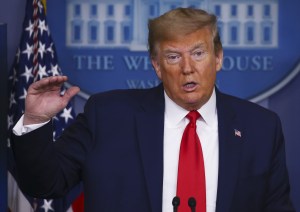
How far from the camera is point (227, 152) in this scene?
7.29 ft

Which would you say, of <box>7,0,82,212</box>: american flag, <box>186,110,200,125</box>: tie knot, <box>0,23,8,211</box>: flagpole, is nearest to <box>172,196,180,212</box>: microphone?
<box>186,110,200,125</box>: tie knot

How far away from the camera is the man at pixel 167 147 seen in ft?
7.07

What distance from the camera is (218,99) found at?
2.40 meters

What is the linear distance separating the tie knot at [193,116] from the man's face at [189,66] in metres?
0.03

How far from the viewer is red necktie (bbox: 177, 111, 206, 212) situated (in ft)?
7.02

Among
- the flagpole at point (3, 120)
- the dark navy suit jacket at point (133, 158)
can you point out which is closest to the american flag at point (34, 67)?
the flagpole at point (3, 120)

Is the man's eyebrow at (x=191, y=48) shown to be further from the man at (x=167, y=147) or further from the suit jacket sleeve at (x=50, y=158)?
the suit jacket sleeve at (x=50, y=158)

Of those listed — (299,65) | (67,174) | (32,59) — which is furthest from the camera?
(299,65)

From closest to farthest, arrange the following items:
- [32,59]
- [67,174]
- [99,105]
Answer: [67,174] → [99,105] → [32,59]

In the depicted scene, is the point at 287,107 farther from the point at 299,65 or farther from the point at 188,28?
the point at 188,28

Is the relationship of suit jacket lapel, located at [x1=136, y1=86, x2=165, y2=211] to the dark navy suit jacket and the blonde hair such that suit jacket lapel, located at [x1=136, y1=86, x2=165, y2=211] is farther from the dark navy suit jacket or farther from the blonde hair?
the blonde hair

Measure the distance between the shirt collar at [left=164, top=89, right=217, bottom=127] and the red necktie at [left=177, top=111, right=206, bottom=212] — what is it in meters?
0.05

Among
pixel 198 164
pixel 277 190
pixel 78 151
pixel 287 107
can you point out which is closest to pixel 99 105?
pixel 78 151

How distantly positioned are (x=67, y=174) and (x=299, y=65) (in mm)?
1894
